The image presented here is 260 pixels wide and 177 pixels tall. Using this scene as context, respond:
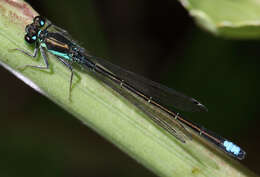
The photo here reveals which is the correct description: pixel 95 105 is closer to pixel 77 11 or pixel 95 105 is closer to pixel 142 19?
pixel 77 11

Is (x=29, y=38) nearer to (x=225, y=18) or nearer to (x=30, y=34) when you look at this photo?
(x=30, y=34)

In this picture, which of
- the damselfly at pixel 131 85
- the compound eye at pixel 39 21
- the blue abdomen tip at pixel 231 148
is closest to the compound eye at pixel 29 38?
the damselfly at pixel 131 85

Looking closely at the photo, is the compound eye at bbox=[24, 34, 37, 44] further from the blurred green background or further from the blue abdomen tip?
the blue abdomen tip

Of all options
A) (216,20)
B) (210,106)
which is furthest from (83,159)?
(216,20)

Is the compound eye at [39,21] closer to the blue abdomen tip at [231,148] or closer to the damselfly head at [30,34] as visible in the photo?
the damselfly head at [30,34]

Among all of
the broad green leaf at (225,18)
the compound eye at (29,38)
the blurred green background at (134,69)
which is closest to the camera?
the broad green leaf at (225,18)

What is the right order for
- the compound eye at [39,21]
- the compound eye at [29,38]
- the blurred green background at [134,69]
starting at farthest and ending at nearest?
the blurred green background at [134,69]
the compound eye at [39,21]
the compound eye at [29,38]

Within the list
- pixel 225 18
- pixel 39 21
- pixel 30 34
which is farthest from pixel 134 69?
pixel 225 18
